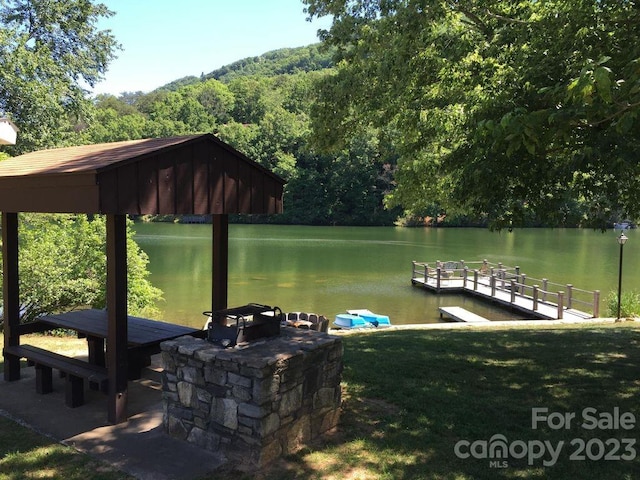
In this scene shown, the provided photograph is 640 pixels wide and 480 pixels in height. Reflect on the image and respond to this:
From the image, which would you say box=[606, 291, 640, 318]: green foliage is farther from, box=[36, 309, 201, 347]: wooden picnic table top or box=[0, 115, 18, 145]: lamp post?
box=[0, 115, 18, 145]: lamp post

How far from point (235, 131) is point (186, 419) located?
6791 centimetres

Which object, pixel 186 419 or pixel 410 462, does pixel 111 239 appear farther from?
pixel 410 462

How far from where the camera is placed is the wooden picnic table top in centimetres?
516

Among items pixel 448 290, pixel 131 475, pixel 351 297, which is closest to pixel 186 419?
pixel 131 475

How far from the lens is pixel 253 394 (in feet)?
12.1

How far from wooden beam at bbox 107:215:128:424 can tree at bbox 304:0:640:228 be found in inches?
122

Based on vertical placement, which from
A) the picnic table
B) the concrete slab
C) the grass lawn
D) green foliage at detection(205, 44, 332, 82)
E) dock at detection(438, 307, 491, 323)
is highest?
green foliage at detection(205, 44, 332, 82)

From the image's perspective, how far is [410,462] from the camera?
370 cm

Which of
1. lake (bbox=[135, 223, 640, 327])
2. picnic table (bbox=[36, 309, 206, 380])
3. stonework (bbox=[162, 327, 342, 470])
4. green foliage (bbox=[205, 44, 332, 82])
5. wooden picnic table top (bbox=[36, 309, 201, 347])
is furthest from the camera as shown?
green foliage (bbox=[205, 44, 332, 82])

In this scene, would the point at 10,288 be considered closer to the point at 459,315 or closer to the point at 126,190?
the point at 126,190

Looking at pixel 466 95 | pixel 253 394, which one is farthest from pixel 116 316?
pixel 466 95

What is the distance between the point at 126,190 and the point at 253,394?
6.31 feet

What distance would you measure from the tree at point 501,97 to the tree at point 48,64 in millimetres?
8341

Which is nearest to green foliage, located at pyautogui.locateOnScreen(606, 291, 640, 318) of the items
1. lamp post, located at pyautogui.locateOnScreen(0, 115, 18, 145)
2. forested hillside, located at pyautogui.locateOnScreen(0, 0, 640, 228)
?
forested hillside, located at pyautogui.locateOnScreen(0, 0, 640, 228)
